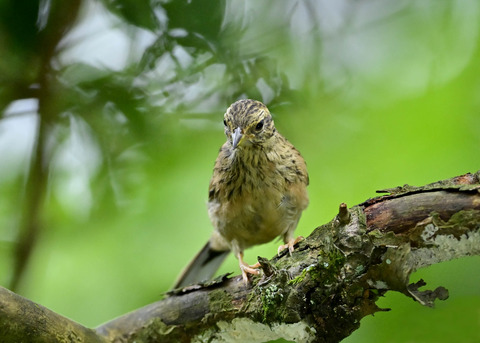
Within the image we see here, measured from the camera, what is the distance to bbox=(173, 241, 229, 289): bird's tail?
4160 mm

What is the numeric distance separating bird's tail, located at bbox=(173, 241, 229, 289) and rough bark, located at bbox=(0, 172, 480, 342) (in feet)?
3.71

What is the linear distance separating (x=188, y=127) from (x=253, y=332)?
1.40 metres

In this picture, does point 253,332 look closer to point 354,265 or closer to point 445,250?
point 354,265

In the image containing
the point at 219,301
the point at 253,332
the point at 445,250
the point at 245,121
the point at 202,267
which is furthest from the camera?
the point at 202,267

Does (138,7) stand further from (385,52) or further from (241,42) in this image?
(385,52)

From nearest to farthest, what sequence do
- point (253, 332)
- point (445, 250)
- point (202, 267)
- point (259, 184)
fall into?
point (445, 250) < point (253, 332) < point (259, 184) < point (202, 267)

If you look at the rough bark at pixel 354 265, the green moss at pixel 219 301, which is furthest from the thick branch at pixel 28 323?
the green moss at pixel 219 301

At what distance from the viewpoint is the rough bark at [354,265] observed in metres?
2.37

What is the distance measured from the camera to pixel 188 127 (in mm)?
3822

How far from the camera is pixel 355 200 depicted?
377 centimetres

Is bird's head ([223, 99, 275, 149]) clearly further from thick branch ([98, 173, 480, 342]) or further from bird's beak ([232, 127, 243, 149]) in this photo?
thick branch ([98, 173, 480, 342])

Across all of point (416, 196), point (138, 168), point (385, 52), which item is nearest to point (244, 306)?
point (416, 196)

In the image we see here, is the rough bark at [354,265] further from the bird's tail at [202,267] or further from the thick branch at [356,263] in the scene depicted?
Answer: the bird's tail at [202,267]

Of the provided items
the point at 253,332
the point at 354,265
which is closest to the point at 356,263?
the point at 354,265
